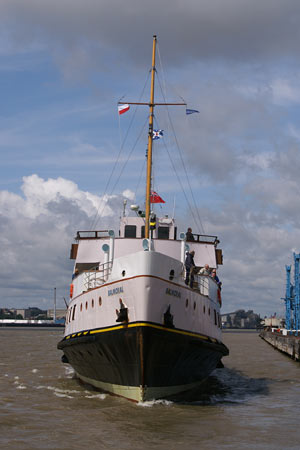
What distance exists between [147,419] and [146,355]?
1624 millimetres

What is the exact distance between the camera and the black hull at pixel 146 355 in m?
14.9

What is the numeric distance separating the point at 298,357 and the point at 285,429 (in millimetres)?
23041

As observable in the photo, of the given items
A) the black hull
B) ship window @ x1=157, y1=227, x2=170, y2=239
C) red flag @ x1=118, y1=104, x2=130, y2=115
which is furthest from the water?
red flag @ x1=118, y1=104, x2=130, y2=115

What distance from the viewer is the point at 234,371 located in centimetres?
2861

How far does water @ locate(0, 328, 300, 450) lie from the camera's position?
472 inches

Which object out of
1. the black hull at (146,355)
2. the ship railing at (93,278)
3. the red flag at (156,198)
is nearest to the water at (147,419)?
the black hull at (146,355)

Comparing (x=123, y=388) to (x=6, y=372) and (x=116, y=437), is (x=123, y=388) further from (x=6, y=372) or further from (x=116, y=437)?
(x=6, y=372)

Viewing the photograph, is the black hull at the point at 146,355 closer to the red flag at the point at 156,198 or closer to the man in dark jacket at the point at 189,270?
the man in dark jacket at the point at 189,270

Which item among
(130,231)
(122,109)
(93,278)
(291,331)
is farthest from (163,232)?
(291,331)

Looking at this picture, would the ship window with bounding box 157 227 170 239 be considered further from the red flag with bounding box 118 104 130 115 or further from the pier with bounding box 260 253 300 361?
the pier with bounding box 260 253 300 361

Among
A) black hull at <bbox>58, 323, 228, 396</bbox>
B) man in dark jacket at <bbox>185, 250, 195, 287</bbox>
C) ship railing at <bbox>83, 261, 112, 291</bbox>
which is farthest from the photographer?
ship railing at <bbox>83, 261, 112, 291</bbox>

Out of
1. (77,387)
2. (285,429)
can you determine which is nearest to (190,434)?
(285,429)

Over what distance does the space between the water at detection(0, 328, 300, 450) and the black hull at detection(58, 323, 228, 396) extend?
2.01 ft

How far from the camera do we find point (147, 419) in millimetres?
13953
